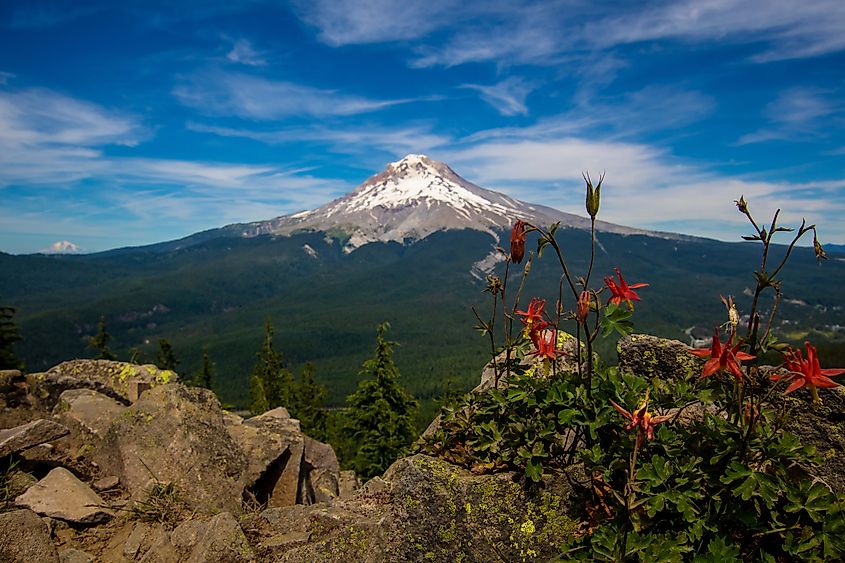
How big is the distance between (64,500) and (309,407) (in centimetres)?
3291

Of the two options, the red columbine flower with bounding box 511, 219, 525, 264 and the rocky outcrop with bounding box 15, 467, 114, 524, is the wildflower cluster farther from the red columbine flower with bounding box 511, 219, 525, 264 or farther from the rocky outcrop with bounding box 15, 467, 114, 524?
the rocky outcrop with bounding box 15, 467, 114, 524

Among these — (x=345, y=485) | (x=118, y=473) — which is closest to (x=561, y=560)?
(x=118, y=473)

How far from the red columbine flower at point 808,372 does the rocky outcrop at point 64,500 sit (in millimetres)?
7492

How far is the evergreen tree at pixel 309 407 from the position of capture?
120ft

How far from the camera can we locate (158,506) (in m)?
6.22

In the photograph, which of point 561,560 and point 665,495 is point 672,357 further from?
point 561,560

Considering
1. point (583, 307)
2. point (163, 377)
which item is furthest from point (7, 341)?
point (583, 307)

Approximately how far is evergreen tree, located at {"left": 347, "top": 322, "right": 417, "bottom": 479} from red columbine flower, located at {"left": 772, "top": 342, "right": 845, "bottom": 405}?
2021 cm

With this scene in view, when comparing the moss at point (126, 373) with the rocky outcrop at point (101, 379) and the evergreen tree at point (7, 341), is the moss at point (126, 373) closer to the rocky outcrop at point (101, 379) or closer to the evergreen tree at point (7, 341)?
the rocky outcrop at point (101, 379)

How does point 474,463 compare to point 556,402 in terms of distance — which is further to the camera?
point 474,463

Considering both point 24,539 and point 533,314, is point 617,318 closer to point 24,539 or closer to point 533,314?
point 533,314

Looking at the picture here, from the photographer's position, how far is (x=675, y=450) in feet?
11.8

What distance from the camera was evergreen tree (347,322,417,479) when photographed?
76.0 ft

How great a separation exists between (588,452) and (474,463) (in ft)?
3.78
